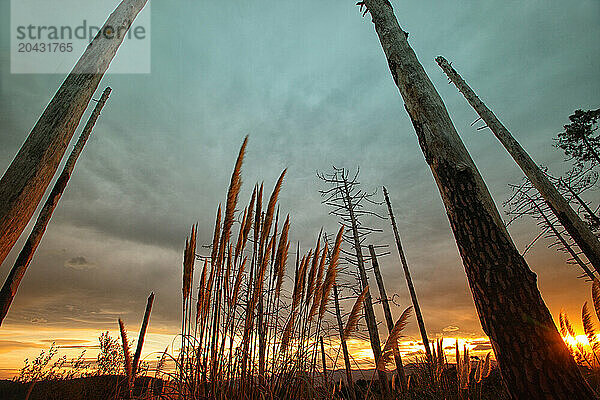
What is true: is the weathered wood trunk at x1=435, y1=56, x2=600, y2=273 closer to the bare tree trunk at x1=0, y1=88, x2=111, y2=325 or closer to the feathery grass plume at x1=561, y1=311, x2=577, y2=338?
the feathery grass plume at x1=561, y1=311, x2=577, y2=338

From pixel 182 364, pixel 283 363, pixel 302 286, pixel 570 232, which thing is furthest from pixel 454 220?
pixel 570 232

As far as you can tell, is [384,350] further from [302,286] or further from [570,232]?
[570,232]

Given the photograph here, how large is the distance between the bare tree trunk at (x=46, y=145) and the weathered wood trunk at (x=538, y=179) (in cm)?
736

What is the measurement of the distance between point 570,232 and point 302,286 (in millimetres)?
6344

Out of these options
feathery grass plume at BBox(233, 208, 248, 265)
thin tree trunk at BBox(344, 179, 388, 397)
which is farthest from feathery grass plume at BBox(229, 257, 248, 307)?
thin tree trunk at BBox(344, 179, 388, 397)

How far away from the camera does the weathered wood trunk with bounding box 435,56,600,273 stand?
18.5 feet

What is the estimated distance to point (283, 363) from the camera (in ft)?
7.62

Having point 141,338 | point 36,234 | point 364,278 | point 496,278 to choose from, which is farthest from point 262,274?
point 364,278

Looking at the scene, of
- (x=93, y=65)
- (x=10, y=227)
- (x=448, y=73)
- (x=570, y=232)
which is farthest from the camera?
(x=448, y=73)

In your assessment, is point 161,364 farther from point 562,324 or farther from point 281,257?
point 562,324

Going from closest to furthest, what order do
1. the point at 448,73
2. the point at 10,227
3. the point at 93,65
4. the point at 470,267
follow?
the point at 10,227, the point at 470,267, the point at 93,65, the point at 448,73

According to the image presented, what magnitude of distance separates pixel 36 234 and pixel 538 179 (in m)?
8.56

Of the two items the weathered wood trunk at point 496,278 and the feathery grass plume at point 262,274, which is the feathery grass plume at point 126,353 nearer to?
the feathery grass plume at point 262,274

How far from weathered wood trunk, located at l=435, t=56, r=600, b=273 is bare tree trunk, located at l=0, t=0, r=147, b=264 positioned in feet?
24.2
